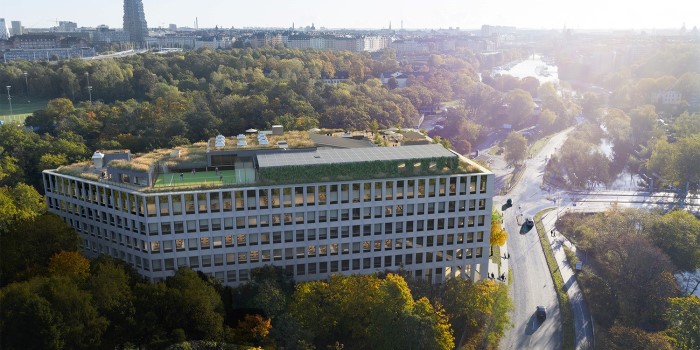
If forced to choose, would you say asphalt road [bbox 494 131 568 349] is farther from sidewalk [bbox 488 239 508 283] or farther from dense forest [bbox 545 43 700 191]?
dense forest [bbox 545 43 700 191]

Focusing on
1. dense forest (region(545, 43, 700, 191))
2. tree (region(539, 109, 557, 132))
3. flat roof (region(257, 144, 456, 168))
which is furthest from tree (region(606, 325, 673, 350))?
tree (region(539, 109, 557, 132))

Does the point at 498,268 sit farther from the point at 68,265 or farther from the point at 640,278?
the point at 68,265

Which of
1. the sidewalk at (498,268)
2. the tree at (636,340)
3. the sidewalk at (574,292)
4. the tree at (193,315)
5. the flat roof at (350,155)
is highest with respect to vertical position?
the flat roof at (350,155)

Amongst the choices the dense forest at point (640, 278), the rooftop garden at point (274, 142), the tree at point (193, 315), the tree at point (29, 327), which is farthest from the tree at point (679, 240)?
the tree at point (29, 327)

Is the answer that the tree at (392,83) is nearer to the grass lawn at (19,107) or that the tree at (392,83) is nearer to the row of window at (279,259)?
the grass lawn at (19,107)

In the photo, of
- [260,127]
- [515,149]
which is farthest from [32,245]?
[515,149]

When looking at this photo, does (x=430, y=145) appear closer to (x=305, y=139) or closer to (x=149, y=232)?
(x=305, y=139)

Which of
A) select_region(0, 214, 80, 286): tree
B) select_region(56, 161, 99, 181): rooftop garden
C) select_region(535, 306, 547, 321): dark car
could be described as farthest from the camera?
select_region(535, 306, 547, 321): dark car
